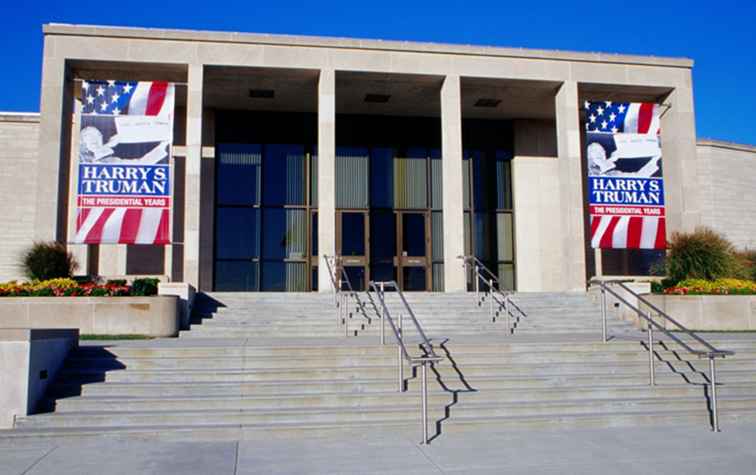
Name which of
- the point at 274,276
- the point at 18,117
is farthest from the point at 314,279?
the point at 18,117

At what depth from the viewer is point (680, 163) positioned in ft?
75.0

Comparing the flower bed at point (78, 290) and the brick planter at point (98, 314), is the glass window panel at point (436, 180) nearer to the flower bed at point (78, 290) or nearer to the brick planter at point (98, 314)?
the flower bed at point (78, 290)

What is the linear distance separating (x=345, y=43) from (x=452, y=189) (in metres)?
5.71

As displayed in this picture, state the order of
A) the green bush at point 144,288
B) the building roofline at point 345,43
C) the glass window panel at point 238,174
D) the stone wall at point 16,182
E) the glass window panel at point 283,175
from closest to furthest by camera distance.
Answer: the green bush at point 144,288 → the building roofline at point 345,43 → the stone wall at point 16,182 → the glass window panel at point 238,174 → the glass window panel at point 283,175

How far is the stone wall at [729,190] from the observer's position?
89.5 ft

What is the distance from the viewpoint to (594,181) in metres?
21.5

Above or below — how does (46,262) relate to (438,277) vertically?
above

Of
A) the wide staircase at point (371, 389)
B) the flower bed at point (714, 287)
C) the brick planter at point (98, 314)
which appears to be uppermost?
the flower bed at point (714, 287)

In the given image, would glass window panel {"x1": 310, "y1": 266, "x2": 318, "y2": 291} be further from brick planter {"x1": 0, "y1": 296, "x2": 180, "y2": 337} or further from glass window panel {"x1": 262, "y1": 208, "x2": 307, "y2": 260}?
brick planter {"x1": 0, "y1": 296, "x2": 180, "y2": 337}

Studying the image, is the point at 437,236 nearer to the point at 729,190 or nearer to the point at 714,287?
the point at 714,287

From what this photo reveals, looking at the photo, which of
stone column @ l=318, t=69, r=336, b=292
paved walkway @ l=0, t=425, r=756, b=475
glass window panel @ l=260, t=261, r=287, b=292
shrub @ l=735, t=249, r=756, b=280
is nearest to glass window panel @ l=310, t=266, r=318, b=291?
glass window panel @ l=260, t=261, r=287, b=292

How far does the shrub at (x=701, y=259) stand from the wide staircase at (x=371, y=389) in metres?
5.02

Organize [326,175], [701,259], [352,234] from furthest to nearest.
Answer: [352,234]
[326,175]
[701,259]

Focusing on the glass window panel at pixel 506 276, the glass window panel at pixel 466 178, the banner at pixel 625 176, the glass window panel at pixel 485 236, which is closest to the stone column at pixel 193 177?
the glass window panel at pixel 466 178
